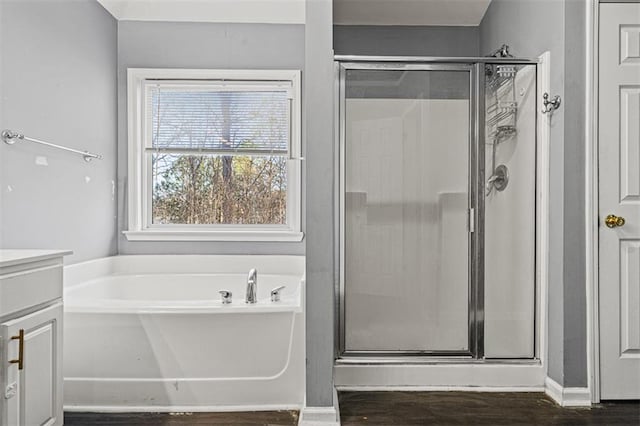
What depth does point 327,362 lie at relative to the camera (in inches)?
86.0

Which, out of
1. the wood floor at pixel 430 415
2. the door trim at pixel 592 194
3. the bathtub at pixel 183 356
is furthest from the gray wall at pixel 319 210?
the door trim at pixel 592 194

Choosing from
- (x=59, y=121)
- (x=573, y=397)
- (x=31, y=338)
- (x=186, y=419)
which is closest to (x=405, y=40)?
(x=59, y=121)

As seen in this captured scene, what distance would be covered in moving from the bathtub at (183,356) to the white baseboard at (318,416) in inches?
6.3

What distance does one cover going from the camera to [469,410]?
91.6 inches

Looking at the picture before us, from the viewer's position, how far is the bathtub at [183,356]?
2.26 metres

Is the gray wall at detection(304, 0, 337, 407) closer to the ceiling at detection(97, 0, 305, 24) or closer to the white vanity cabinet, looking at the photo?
the white vanity cabinet

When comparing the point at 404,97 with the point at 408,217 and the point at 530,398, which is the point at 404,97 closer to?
the point at 408,217

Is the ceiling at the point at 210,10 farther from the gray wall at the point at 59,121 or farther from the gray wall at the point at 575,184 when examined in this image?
the gray wall at the point at 575,184

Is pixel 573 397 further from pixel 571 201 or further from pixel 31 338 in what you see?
pixel 31 338

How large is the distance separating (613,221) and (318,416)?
1.72 metres

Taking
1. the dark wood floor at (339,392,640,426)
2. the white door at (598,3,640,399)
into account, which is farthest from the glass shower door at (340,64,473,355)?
the white door at (598,3,640,399)

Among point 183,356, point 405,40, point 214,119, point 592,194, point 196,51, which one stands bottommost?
point 183,356

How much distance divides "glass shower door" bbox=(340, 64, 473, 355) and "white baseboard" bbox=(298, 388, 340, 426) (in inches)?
20.2

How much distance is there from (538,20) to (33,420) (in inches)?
121
